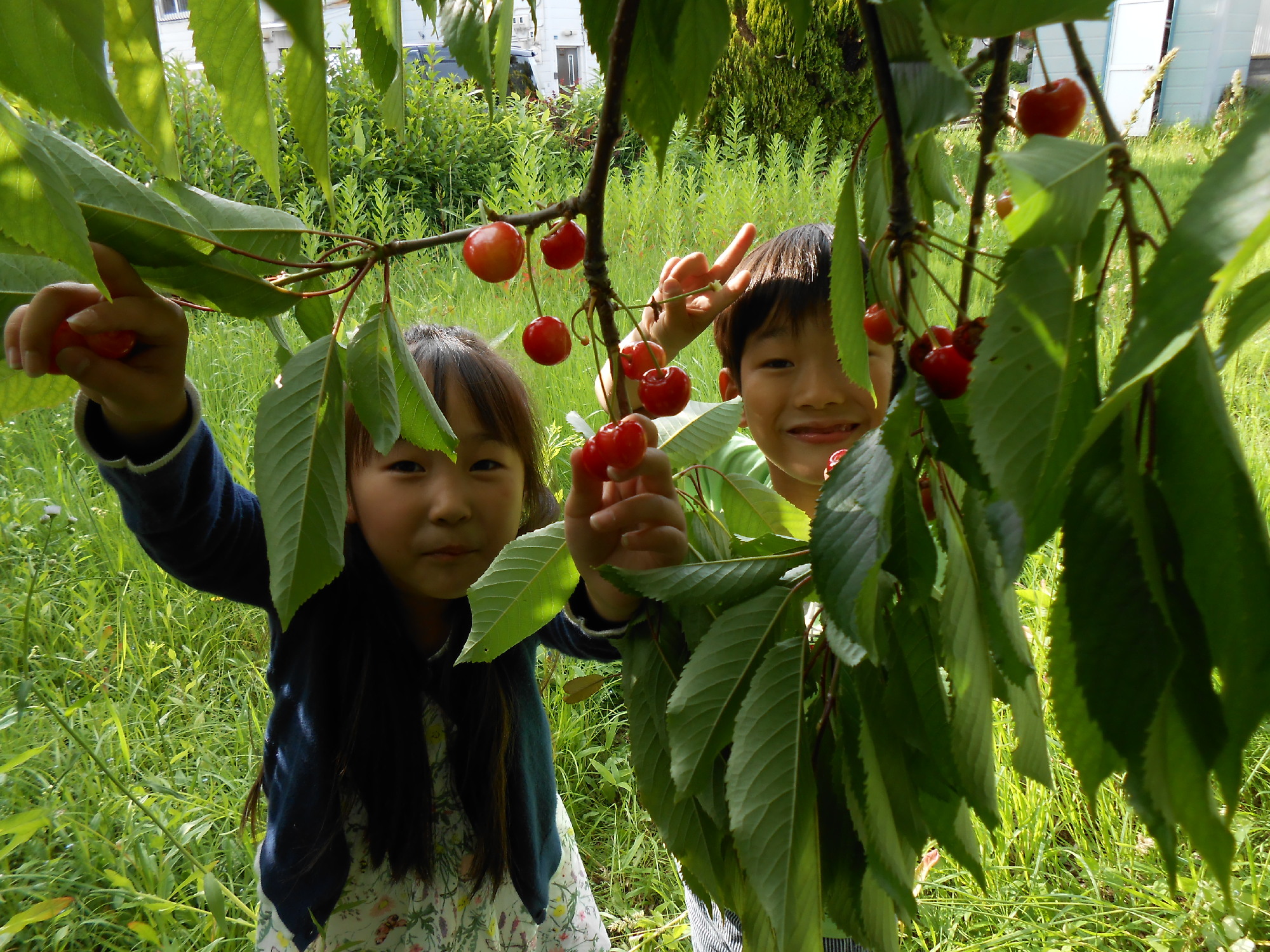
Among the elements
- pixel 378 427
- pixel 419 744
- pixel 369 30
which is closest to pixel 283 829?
pixel 419 744

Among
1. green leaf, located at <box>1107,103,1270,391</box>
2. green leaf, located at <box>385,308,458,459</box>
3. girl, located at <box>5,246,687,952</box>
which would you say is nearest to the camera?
green leaf, located at <box>1107,103,1270,391</box>

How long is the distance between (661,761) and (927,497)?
0.26m

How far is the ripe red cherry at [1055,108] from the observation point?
0.54 meters

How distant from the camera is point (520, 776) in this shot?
4.48 ft

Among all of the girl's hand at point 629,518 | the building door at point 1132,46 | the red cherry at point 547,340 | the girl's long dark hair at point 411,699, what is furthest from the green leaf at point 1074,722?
the building door at point 1132,46

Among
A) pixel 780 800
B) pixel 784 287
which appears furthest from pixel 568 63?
pixel 780 800

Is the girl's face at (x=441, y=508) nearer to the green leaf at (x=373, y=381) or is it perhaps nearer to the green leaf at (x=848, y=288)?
the green leaf at (x=373, y=381)

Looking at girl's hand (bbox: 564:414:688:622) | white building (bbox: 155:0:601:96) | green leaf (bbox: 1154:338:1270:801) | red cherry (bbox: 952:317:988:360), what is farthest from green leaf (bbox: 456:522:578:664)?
white building (bbox: 155:0:601:96)

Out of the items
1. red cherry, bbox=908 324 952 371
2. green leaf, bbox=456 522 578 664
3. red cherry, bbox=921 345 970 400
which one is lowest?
green leaf, bbox=456 522 578 664

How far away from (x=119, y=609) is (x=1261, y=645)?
2.27m

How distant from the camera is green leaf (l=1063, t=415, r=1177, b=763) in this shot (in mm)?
292

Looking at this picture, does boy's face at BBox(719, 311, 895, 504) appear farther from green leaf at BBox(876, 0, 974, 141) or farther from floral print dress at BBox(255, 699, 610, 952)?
green leaf at BBox(876, 0, 974, 141)

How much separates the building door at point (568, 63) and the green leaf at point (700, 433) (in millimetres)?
15061

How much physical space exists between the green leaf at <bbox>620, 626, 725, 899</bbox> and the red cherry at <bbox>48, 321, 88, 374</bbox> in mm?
398
